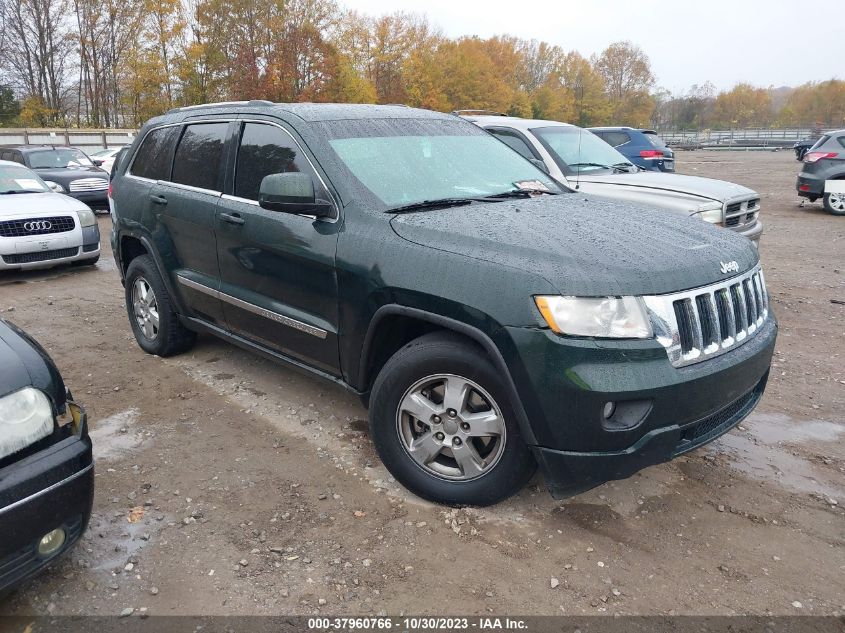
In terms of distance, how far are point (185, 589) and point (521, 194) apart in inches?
107

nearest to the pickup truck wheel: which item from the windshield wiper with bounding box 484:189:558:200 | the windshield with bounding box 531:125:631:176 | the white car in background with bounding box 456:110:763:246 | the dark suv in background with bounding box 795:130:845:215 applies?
the dark suv in background with bounding box 795:130:845:215

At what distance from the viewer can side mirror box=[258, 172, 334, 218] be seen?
3.36 m

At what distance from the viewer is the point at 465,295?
281cm

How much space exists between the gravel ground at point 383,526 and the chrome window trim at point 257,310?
0.72 meters

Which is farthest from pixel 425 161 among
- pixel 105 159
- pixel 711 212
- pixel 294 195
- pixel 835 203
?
pixel 105 159

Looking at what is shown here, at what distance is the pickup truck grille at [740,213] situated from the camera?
21.8ft

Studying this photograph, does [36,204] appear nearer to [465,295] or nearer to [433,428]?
[433,428]

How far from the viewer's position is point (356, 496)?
3.33 m

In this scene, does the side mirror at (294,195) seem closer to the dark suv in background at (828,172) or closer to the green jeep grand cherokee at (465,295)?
the green jeep grand cherokee at (465,295)

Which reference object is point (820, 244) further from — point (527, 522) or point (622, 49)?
point (622, 49)

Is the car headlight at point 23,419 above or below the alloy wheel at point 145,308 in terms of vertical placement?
above

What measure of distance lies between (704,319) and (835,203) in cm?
1319

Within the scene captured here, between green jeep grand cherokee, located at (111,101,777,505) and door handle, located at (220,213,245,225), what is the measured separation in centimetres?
1

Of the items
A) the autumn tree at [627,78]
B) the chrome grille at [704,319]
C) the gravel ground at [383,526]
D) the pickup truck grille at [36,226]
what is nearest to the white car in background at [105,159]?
the pickup truck grille at [36,226]
